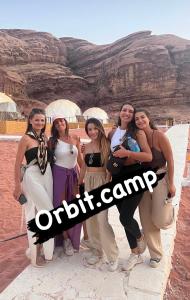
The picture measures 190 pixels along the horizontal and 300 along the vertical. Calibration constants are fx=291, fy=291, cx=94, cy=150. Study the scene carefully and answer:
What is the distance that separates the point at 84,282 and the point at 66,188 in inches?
44.2

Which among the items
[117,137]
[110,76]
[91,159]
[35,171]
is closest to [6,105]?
[110,76]

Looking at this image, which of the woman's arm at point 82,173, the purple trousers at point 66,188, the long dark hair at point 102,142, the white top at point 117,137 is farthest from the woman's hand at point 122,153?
the purple trousers at point 66,188

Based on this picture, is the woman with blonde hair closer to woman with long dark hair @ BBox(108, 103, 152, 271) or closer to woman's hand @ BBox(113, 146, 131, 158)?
woman with long dark hair @ BBox(108, 103, 152, 271)

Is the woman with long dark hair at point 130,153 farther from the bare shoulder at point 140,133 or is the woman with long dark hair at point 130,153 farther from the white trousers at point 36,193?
the white trousers at point 36,193

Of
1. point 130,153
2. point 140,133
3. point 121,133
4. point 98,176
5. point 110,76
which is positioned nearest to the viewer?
point 130,153

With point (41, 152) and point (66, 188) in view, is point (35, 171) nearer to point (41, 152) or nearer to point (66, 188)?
point (41, 152)

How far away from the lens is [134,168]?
3.19 m

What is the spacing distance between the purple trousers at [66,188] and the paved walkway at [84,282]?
289 millimetres

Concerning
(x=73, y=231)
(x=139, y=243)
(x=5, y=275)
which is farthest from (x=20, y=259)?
(x=139, y=243)

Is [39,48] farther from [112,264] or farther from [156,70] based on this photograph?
[112,264]

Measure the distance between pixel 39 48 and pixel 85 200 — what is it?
71.8 m

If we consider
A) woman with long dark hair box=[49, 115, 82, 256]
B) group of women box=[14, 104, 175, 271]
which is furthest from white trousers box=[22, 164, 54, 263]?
woman with long dark hair box=[49, 115, 82, 256]

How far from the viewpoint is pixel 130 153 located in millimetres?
3043

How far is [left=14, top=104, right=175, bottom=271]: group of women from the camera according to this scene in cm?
323
